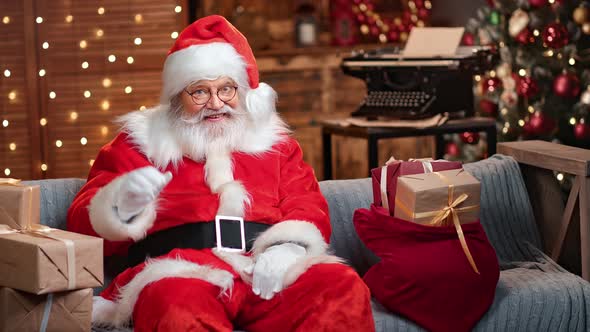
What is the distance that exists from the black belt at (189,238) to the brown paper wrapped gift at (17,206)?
1.30ft

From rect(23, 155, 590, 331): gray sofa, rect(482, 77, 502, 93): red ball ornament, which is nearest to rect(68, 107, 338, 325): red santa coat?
rect(23, 155, 590, 331): gray sofa

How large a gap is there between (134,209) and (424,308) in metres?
0.87

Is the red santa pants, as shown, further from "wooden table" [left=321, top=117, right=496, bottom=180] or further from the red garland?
the red garland

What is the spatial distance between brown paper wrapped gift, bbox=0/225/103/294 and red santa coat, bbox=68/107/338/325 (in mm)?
252

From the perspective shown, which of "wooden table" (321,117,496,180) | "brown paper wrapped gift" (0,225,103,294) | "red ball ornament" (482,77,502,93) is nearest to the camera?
"brown paper wrapped gift" (0,225,103,294)

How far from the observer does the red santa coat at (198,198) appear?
2771 mm

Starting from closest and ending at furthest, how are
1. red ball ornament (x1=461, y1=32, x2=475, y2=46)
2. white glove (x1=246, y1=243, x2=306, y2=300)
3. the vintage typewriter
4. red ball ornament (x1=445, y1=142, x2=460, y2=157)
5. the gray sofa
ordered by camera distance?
white glove (x1=246, y1=243, x2=306, y2=300)
the gray sofa
the vintage typewriter
red ball ornament (x1=461, y1=32, x2=475, y2=46)
red ball ornament (x1=445, y1=142, x2=460, y2=157)

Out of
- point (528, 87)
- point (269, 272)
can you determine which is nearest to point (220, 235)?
point (269, 272)

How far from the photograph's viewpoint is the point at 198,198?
2973mm

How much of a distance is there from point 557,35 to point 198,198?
2635 mm

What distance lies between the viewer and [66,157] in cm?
444

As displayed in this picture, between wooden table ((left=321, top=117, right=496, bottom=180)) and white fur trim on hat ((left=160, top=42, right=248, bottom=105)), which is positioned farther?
wooden table ((left=321, top=117, right=496, bottom=180))

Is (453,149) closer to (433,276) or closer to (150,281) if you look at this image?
(433,276)

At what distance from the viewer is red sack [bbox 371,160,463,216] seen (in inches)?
120
